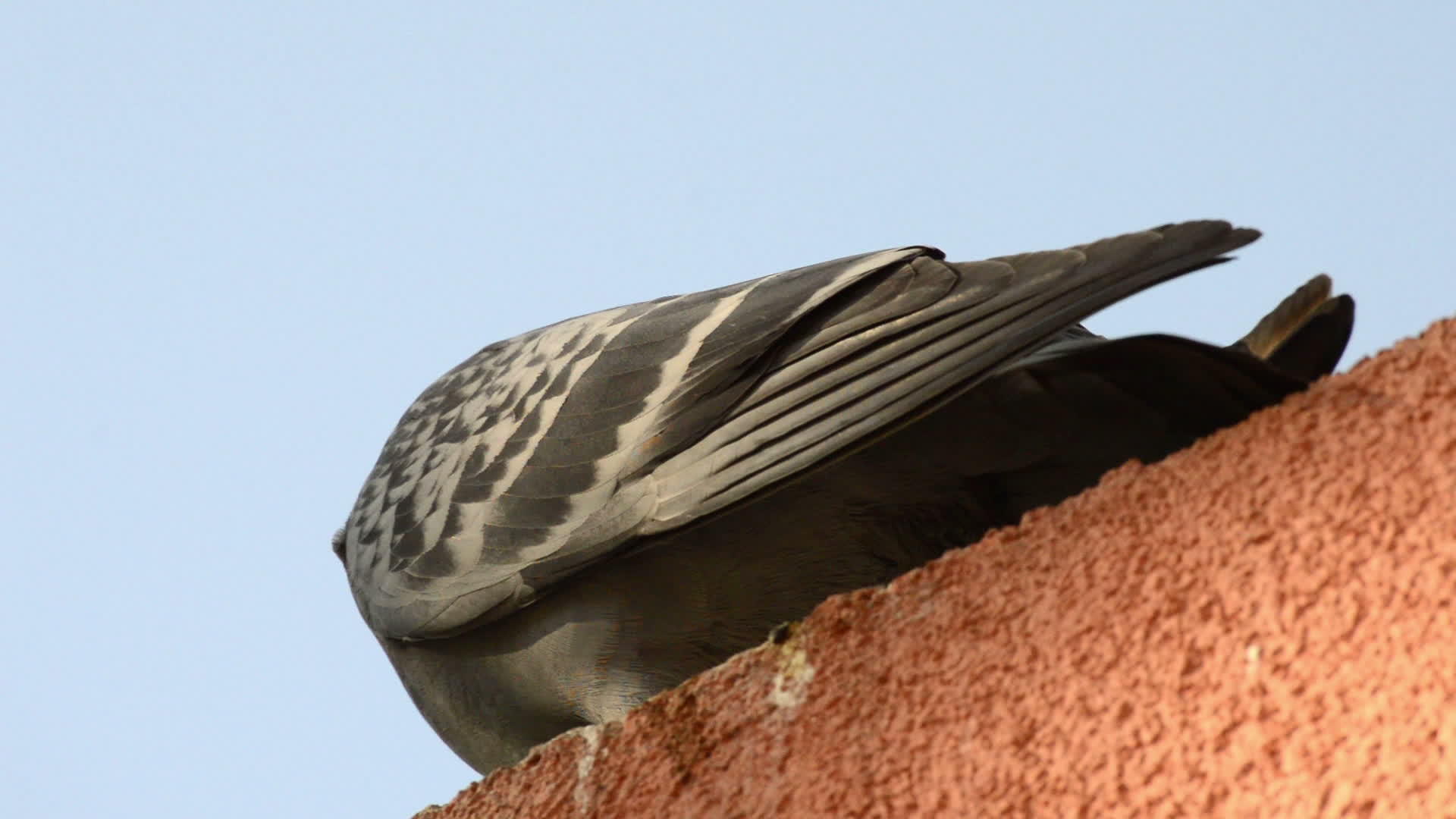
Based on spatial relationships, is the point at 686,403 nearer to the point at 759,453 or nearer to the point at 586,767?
the point at 759,453

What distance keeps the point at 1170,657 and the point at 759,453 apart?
0.89 meters

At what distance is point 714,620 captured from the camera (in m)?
2.83

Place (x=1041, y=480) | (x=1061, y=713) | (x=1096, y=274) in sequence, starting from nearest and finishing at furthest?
(x=1061, y=713)
(x=1096, y=274)
(x=1041, y=480)

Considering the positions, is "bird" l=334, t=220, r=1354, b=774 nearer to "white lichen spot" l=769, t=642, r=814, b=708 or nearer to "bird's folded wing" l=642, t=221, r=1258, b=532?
"bird's folded wing" l=642, t=221, r=1258, b=532

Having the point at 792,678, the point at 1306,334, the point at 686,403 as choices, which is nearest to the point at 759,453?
the point at 686,403

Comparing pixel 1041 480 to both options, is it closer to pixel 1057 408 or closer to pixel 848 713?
pixel 1057 408

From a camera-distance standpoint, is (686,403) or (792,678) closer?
(792,678)

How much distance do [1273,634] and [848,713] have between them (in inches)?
23.2

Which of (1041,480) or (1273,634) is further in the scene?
(1041,480)

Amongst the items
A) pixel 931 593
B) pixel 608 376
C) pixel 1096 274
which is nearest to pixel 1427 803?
pixel 931 593

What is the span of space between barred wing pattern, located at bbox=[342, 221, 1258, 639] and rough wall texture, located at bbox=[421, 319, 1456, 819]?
0.36 meters

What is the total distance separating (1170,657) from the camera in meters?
1.83

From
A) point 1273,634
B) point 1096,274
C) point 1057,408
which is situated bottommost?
point 1273,634

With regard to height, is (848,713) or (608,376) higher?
(608,376)
